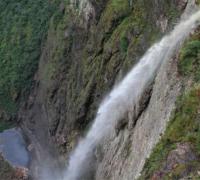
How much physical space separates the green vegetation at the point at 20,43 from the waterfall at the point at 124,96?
971 inches

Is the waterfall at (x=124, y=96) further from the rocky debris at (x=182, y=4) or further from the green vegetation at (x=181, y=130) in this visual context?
the green vegetation at (x=181, y=130)

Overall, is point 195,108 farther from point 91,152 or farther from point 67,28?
point 67,28

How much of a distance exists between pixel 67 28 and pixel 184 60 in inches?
1480

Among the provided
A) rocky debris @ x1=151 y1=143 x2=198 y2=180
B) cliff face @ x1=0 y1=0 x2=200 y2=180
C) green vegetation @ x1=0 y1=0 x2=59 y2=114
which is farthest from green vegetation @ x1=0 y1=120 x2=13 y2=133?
rocky debris @ x1=151 y1=143 x2=198 y2=180

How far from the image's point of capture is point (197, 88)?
26438 millimetres

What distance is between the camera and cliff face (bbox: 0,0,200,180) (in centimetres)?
3247

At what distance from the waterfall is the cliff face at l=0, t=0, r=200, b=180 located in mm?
1515

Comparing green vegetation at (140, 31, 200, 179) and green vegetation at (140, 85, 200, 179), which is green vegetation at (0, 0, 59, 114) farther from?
green vegetation at (140, 85, 200, 179)

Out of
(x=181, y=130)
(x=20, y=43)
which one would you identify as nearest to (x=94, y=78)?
(x=181, y=130)

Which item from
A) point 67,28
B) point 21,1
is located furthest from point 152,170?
point 21,1

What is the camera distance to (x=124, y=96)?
40625mm

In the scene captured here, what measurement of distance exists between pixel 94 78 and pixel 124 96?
11442 mm

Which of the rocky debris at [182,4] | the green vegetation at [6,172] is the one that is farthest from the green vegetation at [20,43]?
the rocky debris at [182,4]

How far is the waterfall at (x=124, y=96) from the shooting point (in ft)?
116
